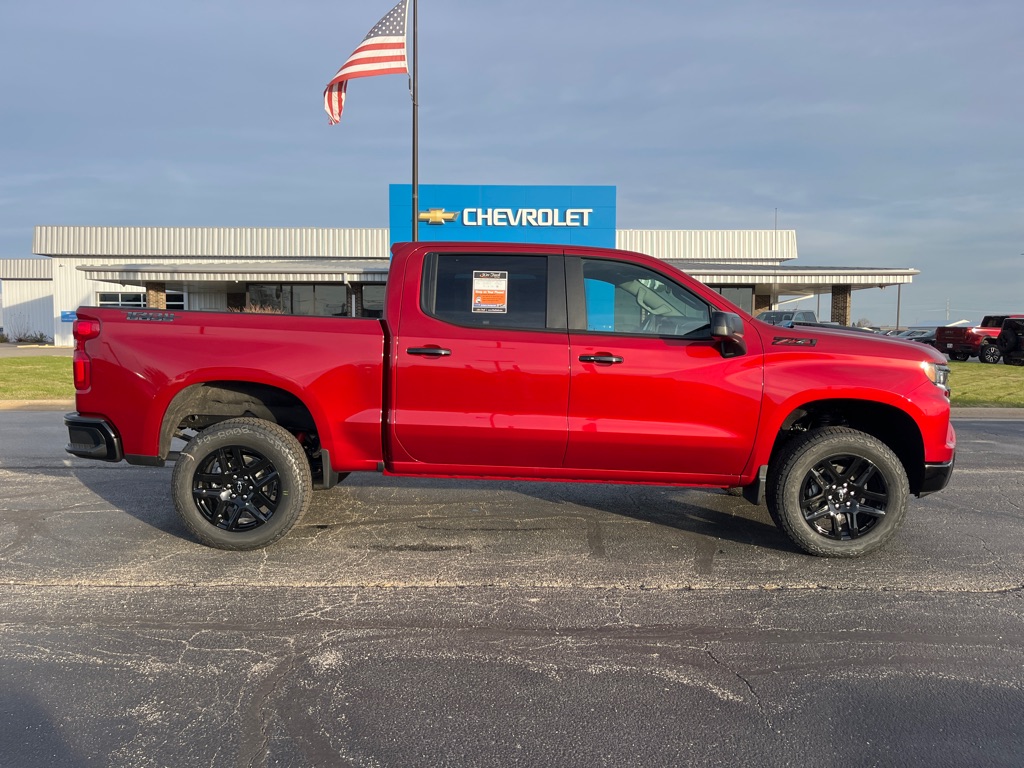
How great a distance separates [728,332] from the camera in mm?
4312

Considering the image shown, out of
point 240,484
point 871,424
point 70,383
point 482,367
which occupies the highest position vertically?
point 482,367

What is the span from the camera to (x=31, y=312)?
46.6m

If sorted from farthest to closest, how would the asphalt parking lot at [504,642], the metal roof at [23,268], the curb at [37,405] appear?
the metal roof at [23,268]
the curb at [37,405]
the asphalt parking lot at [504,642]

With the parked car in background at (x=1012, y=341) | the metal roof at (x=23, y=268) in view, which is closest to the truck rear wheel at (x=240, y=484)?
the parked car in background at (x=1012, y=341)

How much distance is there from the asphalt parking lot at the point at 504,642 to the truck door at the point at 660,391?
66 centimetres

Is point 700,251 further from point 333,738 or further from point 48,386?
point 333,738

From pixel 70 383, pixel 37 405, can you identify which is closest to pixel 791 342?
pixel 37 405

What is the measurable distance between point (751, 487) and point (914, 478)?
105 centimetres

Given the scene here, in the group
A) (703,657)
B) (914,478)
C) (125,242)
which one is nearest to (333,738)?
(703,657)

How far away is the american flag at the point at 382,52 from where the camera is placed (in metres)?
13.9

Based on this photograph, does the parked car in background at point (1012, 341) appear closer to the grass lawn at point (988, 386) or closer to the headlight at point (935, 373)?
the grass lawn at point (988, 386)

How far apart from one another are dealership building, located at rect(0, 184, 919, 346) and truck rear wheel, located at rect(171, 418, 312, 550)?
21.2 meters

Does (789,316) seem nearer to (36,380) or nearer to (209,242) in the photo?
(36,380)

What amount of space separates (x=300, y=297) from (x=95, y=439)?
102 feet
